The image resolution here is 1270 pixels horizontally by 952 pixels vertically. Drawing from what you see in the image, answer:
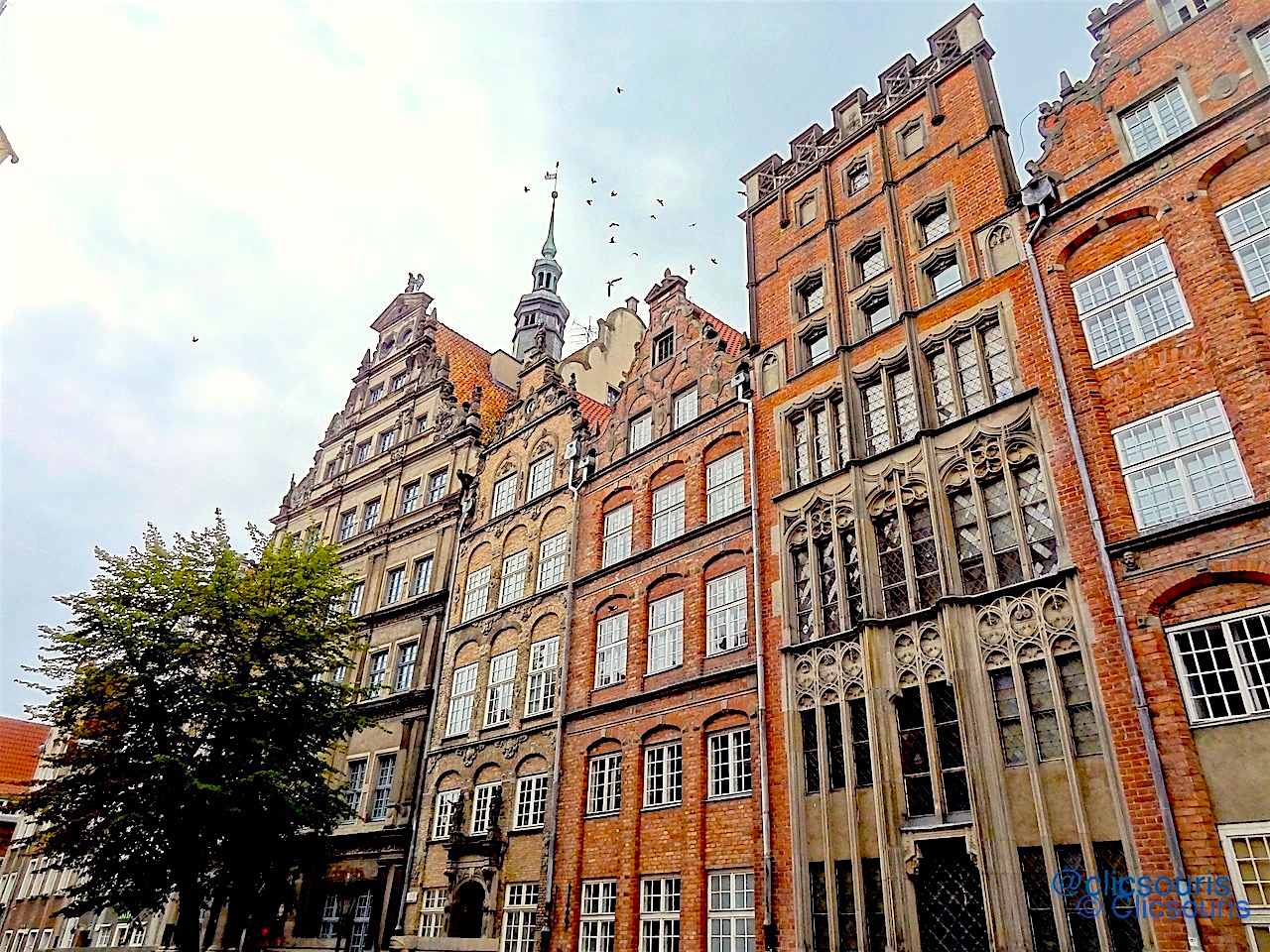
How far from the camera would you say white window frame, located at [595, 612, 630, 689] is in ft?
68.9

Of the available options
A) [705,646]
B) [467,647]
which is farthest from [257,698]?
[705,646]

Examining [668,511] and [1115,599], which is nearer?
[1115,599]

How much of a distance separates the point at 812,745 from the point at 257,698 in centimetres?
1347

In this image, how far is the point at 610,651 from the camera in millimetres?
21531

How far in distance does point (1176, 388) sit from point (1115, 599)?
352 centimetres

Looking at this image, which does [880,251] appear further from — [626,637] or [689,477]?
[626,637]

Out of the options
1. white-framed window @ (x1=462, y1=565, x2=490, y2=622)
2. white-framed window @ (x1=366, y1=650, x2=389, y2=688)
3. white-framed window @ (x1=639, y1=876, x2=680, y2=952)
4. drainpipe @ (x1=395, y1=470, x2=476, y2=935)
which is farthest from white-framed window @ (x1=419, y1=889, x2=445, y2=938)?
white-framed window @ (x1=366, y1=650, x2=389, y2=688)

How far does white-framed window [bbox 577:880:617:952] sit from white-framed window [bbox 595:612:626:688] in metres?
4.40

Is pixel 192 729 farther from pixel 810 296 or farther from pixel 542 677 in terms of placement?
pixel 810 296

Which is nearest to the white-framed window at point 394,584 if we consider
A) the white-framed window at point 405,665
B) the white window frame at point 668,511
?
the white-framed window at point 405,665

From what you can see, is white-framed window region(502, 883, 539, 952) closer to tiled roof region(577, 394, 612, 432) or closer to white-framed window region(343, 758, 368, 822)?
white-framed window region(343, 758, 368, 822)

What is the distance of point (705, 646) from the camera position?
19.0 m

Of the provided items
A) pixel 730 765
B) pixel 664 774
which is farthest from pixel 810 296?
pixel 664 774

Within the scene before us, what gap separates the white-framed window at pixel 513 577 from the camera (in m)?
25.3
